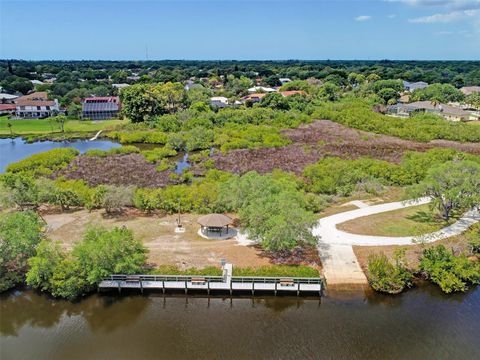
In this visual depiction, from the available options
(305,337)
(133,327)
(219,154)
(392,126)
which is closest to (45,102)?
(219,154)

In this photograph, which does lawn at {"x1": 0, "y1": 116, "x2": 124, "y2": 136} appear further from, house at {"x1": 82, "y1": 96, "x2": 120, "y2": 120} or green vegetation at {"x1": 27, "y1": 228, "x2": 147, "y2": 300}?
green vegetation at {"x1": 27, "y1": 228, "x2": 147, "y2": 300}

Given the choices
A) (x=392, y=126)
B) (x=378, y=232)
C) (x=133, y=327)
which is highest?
(x=392, y=126)

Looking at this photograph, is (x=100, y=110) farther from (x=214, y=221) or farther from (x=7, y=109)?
(x=214, y=221)

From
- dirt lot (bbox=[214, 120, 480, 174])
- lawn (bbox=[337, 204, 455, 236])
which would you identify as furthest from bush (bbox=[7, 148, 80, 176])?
lawn (bbox=[337, 204, 455, 236])

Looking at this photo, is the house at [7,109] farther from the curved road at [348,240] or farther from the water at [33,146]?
the curved road at [348,240]

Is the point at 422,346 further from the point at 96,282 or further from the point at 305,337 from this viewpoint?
the point at 96,282

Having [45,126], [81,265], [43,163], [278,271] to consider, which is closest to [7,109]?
[45,126]
